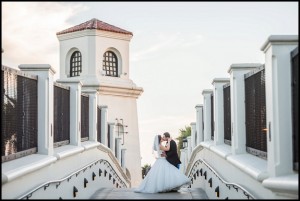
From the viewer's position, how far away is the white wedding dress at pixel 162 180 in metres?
15.4

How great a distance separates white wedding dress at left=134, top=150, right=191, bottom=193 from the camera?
1540 cm

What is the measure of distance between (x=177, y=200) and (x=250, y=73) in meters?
2.74

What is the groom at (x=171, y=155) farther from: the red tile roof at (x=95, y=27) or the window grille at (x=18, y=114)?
the red tile roof at (x=95, y=27)

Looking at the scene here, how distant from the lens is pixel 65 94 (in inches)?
656

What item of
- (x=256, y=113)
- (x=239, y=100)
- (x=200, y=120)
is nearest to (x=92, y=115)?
(x=200, y=120)

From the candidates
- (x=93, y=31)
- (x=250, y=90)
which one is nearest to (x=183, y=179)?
(x=250, y=90)

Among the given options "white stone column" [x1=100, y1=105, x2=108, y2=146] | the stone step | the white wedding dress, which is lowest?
the stone step

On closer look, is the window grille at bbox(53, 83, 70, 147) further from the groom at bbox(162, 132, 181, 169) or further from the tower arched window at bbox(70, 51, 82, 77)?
the tower arched window at bbox(70, 51, 82, 77)

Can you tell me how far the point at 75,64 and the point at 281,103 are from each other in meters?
40.9

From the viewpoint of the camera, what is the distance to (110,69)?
49.2m

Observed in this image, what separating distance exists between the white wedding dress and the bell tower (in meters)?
30.9

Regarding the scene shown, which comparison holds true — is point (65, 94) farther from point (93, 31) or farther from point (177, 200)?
point (93, 31)

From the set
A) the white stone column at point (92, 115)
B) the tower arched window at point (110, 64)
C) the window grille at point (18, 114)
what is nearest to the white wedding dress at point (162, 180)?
the window grille at point (18, 114)

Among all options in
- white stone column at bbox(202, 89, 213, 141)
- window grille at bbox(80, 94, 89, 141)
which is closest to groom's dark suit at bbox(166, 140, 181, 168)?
white stone column at bbox(202, 89, 213, 141)
